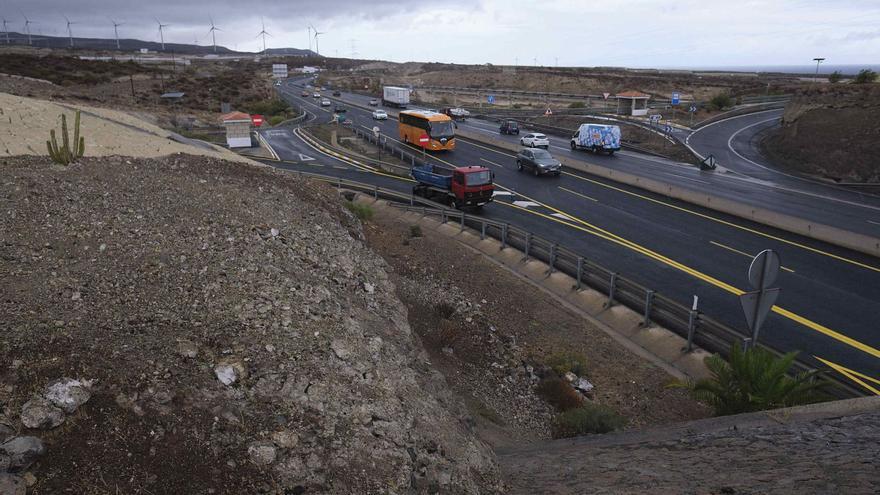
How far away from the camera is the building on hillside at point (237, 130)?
5028cm

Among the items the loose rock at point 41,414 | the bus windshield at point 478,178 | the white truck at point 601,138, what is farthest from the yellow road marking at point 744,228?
the loose rock at point 41,414

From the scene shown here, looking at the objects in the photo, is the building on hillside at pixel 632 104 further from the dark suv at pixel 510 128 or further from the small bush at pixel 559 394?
the small bush at pixel 559 394

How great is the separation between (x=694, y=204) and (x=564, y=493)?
2861 cm

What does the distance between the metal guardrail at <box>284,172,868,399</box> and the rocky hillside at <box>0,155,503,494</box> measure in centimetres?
830

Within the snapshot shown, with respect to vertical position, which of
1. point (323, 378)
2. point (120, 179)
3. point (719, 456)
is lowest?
point (719, 456)

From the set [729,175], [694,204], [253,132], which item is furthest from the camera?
[253,132]

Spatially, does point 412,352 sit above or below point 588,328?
above

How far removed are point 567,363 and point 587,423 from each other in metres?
3.61

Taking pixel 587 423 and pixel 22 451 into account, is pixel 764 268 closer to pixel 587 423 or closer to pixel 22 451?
pixel 587 423

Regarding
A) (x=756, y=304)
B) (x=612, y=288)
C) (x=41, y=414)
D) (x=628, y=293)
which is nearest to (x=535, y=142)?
(x=612, y=288)

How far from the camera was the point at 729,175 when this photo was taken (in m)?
42.2

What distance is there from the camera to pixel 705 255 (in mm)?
23266

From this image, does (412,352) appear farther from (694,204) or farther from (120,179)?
(694,204)

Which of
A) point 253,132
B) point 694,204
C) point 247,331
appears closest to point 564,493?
point 247,331
